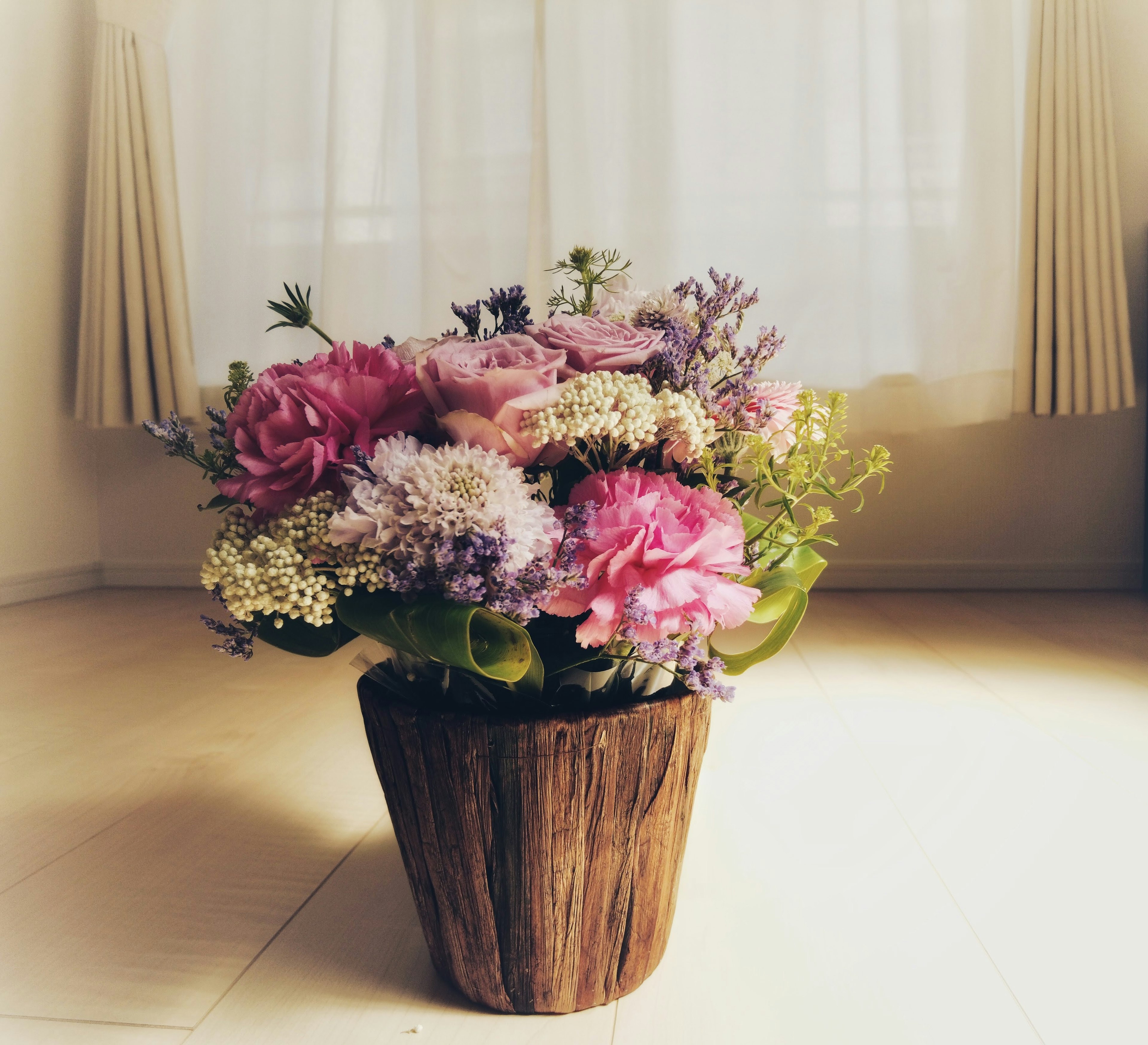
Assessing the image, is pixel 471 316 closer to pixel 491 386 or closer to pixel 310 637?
pixel 491 386

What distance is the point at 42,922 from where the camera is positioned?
26.8 inches

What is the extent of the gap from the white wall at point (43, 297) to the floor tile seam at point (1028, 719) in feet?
7.22

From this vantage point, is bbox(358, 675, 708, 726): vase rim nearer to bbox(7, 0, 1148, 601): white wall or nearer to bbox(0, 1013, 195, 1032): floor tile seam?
bbox(0, 1013, 195, 1032): floor tile seam

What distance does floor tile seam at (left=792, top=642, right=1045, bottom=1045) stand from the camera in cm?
57

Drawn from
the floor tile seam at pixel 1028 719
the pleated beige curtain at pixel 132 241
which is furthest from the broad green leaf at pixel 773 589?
the pleated beige curtain at pixel 132 241

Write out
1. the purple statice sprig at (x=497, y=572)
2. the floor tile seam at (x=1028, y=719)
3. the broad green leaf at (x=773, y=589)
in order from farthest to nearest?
the floor tile seam at (x=1028, y=719)
the broad green leaf at (x=773, y=589)
the purple statice sprig at (x=497, y=572)

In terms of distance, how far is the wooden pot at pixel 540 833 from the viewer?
0.50 metres

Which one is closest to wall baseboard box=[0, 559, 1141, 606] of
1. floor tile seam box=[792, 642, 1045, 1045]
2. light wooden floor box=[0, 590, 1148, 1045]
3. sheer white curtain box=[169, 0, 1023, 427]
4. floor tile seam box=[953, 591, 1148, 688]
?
floor tile seam box=[953, 591, 1148, 688]

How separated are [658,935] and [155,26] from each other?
103 inches

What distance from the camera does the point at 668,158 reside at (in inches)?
81.7

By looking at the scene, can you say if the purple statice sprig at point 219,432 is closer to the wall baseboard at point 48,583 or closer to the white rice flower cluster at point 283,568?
the white rice flower cluster at point 283,568

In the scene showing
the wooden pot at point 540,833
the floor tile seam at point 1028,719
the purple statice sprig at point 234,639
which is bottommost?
the floor tile seam at point 1028,719

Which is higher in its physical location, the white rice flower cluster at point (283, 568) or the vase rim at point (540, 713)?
the white rice flower cluster at point (283, 568)

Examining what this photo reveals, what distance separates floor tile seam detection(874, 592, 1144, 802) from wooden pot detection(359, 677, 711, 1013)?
24.4 inches
